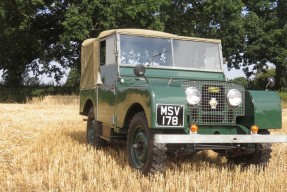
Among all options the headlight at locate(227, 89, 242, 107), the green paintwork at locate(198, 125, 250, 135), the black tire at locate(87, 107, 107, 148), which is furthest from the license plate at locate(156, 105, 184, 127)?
the black tire at locate(87, 107, 107, 148)

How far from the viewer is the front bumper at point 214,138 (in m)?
5.24

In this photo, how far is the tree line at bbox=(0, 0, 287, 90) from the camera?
74.6 ft

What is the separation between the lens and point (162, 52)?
7156 mm

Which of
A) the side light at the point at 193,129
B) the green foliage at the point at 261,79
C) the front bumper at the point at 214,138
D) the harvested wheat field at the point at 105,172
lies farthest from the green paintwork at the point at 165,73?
the green foliage at the point at 261,79

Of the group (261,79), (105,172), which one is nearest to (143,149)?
(105,172)

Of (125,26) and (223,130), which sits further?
(125,26)

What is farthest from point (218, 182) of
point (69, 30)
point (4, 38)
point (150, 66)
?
point (4, 38)

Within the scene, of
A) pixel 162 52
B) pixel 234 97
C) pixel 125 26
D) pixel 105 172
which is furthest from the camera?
→ pixel 125 26

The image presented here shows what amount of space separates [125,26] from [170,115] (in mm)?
18948

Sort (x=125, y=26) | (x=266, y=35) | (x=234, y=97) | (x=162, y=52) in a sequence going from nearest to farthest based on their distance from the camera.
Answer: (x=234, y=97), (x=162, y=52), (x=125, y=26), (x=266, y=35)

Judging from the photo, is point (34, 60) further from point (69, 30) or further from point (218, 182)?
point (218, 182)

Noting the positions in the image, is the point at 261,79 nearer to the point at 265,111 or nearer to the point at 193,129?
the point at 265,111

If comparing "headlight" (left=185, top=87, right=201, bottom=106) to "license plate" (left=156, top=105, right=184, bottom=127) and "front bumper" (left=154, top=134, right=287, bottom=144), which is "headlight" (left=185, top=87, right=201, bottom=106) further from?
"front bumper" (left=154, top=134, right=287, bottom=144)

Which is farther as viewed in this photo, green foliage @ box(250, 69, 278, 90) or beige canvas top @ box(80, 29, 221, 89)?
green foliage @ box(250, 69, 278, 90)
